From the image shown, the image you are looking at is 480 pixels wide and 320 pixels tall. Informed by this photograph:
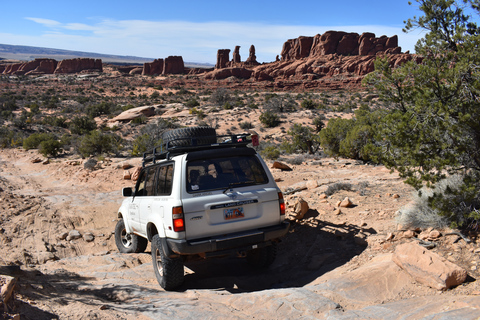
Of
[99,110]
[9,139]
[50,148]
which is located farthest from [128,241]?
[99,110]

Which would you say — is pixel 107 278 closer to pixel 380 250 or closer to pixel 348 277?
pixel 348 277

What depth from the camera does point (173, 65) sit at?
11219cm

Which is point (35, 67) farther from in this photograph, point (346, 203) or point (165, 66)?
point (346, 203)

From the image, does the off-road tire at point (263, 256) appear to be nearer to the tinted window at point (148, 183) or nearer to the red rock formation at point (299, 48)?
the tinted window at point (148, 183)

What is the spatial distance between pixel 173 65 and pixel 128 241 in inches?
4356

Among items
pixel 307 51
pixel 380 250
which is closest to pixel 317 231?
pixel 380 250

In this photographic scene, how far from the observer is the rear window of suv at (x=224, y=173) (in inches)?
197

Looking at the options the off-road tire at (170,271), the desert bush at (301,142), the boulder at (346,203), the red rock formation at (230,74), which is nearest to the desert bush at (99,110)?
the desert bush at (301,142)

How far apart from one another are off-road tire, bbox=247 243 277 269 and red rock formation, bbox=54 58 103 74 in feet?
397

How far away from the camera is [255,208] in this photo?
16.8 feet

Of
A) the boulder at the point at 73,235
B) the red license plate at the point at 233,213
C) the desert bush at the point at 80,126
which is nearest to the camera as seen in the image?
the red license plate at the point at 233,213

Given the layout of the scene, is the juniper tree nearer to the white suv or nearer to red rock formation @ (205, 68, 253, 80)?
the white suv

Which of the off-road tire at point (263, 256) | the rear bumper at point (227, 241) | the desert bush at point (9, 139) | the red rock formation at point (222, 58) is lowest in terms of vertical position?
the desert bush at point (9, 139)

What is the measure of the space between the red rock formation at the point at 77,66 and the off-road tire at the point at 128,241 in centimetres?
11865
